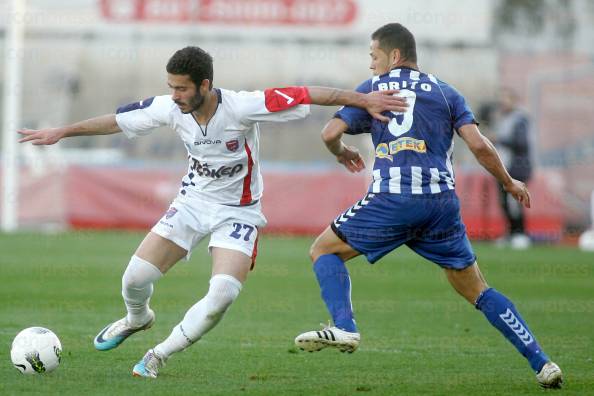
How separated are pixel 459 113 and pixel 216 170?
1.60 metres

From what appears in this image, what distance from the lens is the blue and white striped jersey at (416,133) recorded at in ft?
23.0

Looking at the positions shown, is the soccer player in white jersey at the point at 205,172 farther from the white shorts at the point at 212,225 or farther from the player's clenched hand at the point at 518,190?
the player's clenched hand at the point at 518,190

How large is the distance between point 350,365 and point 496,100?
16870mm

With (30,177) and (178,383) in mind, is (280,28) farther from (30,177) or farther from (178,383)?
(178,383)

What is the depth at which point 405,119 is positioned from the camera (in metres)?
7.00

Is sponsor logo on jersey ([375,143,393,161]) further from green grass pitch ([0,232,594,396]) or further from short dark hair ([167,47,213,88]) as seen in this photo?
green grass pitch ([0,232,594,396])

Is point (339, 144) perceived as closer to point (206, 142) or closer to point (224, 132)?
point (224, 132)

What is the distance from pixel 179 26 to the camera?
79.8 ft

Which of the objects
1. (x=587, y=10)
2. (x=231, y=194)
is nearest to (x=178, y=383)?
(x=231, y=194)

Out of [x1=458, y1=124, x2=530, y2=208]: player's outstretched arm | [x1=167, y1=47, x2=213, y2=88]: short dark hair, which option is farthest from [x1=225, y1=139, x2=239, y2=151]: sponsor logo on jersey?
[x1=458, y1=124, x2=530, y2=208]: player's outstretched arm

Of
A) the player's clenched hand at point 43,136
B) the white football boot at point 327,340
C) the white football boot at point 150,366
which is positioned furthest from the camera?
the player's clenched hand at point 43,136

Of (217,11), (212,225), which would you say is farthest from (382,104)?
(217,11)

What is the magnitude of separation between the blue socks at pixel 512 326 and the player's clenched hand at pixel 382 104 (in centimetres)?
126

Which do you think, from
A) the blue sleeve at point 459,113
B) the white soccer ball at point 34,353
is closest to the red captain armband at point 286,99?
the blue sleeve at point 459,113
